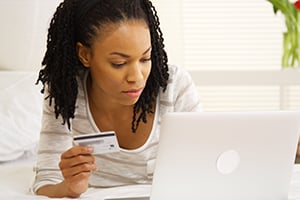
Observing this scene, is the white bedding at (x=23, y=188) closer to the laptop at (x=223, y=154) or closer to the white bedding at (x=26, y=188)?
the white bedding at (x=26, y=188)

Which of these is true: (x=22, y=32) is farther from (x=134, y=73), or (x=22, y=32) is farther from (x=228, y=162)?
(x=228, y=162)

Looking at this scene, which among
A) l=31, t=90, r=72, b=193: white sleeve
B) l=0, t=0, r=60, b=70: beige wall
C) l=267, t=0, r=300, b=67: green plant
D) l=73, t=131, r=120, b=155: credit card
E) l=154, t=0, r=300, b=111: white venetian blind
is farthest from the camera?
l=154, t=0, r=300, b=111: white venetian blind

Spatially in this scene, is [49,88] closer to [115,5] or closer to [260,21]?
[115,5]

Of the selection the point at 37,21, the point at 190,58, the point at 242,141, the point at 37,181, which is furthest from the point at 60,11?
the point at 190,58

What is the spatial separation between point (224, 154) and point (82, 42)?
1.54 ft

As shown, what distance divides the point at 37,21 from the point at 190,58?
787 millimetres

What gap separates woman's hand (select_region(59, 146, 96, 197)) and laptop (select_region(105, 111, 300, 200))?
0.20 m

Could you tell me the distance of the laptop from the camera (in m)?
1.12

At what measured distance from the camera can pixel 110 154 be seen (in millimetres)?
1586

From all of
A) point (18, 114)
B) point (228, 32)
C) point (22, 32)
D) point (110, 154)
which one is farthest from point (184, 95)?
point (228, 32)

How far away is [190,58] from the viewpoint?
10.0 ft

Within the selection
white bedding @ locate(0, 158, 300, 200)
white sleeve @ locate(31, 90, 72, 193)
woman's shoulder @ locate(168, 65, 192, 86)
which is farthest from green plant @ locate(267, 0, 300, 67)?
white sleeve @ locate(31, 90, 72, 193)

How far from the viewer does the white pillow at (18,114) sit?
202cm

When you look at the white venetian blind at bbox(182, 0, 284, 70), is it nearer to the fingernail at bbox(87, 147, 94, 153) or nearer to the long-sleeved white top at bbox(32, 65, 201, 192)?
the long-sleeved white top at bbox(32, 65, 201, 192)
